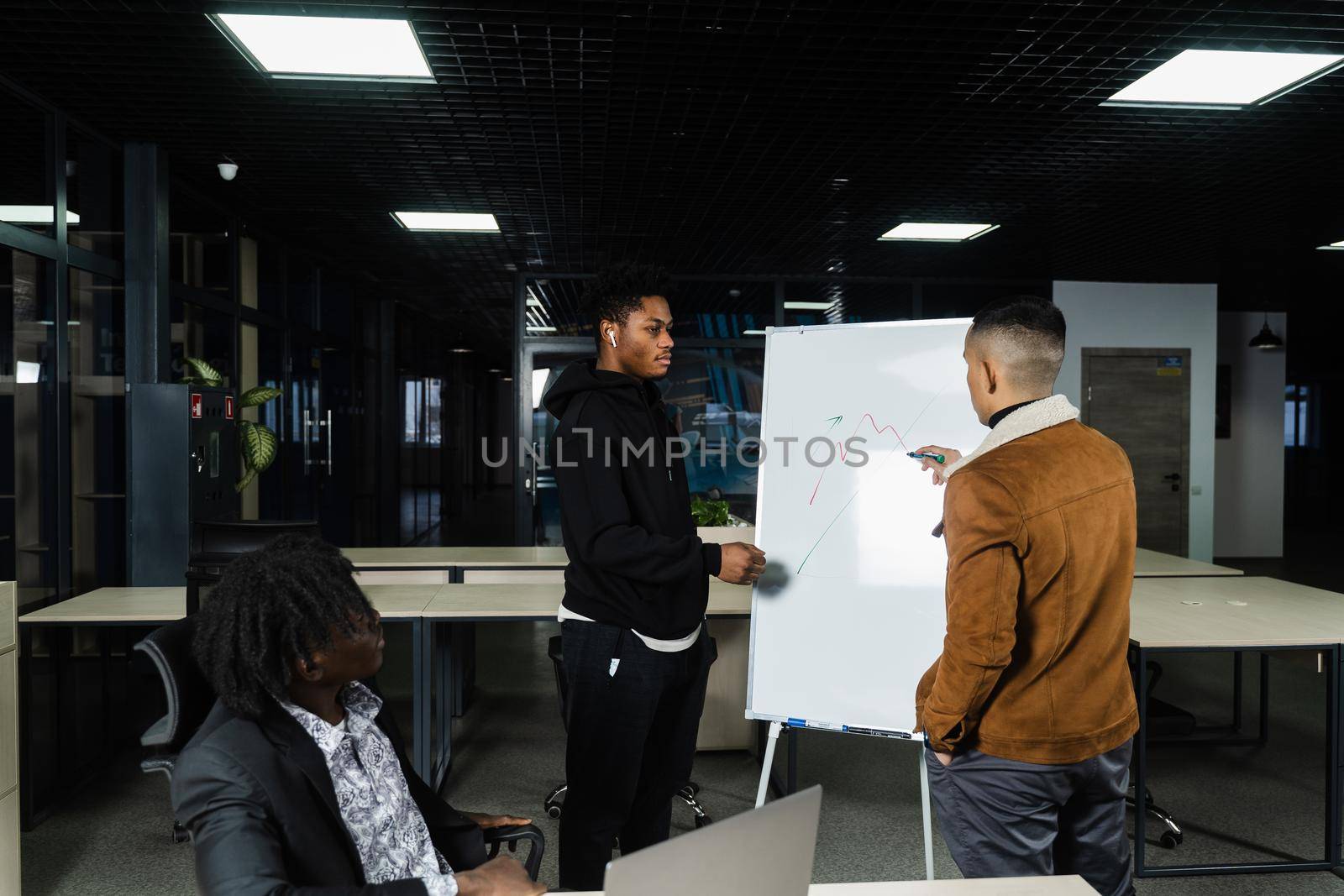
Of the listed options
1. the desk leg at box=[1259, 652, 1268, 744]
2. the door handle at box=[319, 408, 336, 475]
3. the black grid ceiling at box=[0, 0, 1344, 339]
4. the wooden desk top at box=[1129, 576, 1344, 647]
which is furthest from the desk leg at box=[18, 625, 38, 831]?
the desk leg at box=[1259, 652, 1268, 744]

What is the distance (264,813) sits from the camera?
1086 millimetres

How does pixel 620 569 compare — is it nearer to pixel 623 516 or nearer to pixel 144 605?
pixel 623 516

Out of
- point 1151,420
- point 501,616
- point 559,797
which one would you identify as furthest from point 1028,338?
point 1151,420

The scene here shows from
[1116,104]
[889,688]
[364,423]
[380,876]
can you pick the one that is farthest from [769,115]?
[364,423]

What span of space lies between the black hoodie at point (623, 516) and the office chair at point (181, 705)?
531 millimetres

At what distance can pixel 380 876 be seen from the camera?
131cm

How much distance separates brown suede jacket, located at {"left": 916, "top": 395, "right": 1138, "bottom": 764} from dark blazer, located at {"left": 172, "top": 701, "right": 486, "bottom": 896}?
3.00ft

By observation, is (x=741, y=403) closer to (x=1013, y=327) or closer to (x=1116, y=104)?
(x=1116, y=104)

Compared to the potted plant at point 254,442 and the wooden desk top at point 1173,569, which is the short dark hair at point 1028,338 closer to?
the wooden desk top at point 1173,569

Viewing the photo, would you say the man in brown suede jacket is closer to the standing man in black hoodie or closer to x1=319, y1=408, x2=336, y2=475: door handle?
the standing man in black hoodie

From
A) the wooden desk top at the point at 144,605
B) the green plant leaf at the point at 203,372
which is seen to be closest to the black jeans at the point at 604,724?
the wooden desk top at the point at 144,605

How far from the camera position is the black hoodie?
196 cm

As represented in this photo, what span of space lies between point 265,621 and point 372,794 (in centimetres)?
34

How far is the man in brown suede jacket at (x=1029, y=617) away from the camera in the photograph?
1.47 meters
